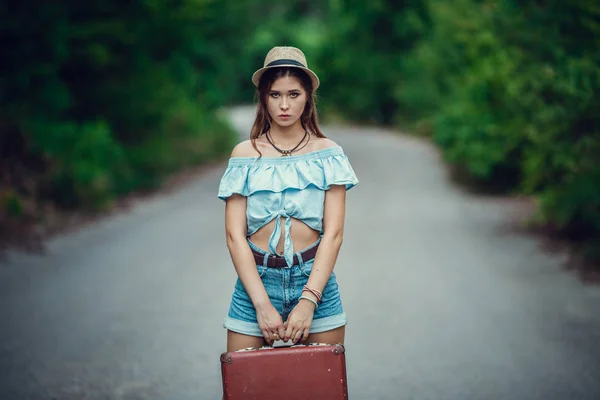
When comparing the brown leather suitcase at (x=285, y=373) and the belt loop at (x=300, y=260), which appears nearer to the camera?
the brown leather suitcase at (x=285, y=373)

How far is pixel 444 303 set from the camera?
24.9 ft

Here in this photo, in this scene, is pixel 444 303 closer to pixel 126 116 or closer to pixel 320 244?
pixel 320 244

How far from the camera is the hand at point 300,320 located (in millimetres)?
3176

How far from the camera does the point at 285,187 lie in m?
3.21

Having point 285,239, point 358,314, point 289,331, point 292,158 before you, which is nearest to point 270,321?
point 289,331

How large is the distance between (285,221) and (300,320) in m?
0.41

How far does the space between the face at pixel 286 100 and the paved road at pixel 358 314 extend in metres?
2.36

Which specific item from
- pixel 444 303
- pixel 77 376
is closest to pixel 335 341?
pixel 77 376

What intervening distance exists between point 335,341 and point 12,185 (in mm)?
9877

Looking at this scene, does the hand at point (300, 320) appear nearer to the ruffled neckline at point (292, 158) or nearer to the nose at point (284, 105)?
the ruffled neckline at point (292, 158)

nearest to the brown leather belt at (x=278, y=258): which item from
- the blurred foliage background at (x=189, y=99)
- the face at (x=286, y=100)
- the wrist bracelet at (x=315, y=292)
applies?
the wrist bracelet at (x=315, y=292)

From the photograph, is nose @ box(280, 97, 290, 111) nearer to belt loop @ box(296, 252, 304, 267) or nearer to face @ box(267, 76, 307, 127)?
face @ box(267, 76, 307, 127)

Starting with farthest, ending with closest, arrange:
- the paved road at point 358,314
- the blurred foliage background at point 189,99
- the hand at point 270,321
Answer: the blurred foliage background at point 189,99 → the paved road at point 358,314 → the hand at point 270,321

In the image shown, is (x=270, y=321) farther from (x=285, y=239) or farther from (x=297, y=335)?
(x=285, y=239)
